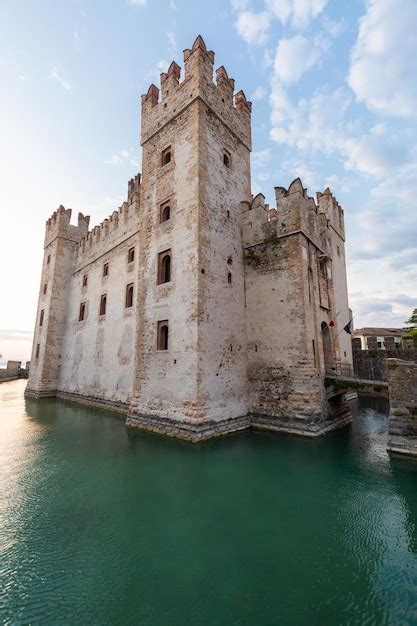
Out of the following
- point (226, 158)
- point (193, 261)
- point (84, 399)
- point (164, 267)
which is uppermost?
point (226, 158)

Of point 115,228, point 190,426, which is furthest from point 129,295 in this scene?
point 190,426

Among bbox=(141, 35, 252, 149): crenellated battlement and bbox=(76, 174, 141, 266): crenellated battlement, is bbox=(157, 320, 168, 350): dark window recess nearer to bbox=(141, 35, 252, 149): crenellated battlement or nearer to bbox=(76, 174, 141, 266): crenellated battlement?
bbox=(76, 174, 141, 266): crenellated battlement

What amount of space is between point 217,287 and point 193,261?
58.8 inches

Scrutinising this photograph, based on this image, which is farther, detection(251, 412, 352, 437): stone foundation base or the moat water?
detection(251, 412, 352, 437): stone foundation base

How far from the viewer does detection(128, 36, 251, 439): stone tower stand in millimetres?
11086

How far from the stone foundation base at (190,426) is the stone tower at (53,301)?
13389mm

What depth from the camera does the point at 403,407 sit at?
8641 mm

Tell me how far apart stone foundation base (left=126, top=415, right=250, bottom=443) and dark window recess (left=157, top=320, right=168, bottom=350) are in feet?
9.24

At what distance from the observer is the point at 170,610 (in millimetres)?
3324

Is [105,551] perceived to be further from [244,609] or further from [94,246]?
[94,246]

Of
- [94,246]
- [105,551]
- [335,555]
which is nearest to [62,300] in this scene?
[94,246]

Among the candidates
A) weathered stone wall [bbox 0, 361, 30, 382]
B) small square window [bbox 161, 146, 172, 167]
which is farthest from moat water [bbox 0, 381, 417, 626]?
weathered stone wall [bbox 0, 361, 30, 382]

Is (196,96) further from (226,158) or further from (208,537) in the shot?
(208,537)

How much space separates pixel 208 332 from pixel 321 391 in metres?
4.92
